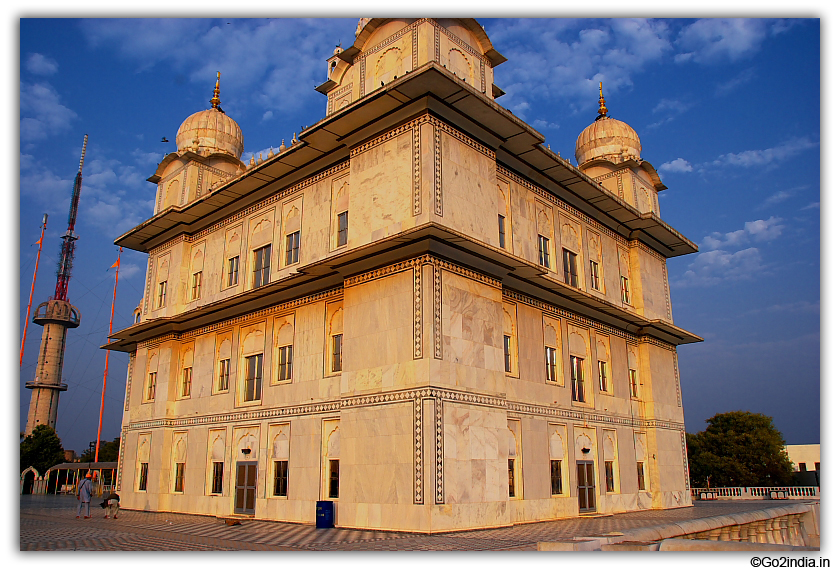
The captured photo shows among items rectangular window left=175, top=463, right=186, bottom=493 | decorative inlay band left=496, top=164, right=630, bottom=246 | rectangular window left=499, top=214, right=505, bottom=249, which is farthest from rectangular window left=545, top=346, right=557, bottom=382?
rectangular window left=175, top=463, right=186, bottom=493

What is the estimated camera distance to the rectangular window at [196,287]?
17719 millimetres

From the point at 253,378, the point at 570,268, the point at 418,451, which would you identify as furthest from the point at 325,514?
the point at 570,268

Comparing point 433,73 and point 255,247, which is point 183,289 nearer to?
point 255,247

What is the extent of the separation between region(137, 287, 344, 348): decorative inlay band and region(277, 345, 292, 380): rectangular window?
956 millimetres

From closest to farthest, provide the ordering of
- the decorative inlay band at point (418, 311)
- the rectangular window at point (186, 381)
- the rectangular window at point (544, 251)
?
the decorative inlay band at point (418, 311) → the rectangular window at point (544, 251) → the rectangular window at point (186, 381)

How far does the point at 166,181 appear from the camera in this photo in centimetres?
1950

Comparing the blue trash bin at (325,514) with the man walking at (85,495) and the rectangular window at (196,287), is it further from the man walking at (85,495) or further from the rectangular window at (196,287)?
the rectangular window at (196,287)

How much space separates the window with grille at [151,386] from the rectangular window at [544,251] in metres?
11.5

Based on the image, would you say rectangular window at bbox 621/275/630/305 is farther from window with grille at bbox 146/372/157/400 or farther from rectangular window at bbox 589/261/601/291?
window with grille at bbox 146/372/157/400

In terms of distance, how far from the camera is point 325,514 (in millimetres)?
11438

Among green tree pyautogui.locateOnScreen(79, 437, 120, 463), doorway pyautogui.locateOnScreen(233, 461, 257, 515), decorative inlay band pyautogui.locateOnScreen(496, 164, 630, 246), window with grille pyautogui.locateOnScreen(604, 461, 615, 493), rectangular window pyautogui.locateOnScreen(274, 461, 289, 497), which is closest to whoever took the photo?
rectangular window pyautogui.locateOnScreen(274, 461, 289, 497)

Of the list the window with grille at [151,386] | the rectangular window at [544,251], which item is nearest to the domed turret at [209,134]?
the window with grille at [151,386]

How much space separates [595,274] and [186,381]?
11738mm

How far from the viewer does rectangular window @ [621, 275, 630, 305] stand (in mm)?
18047
